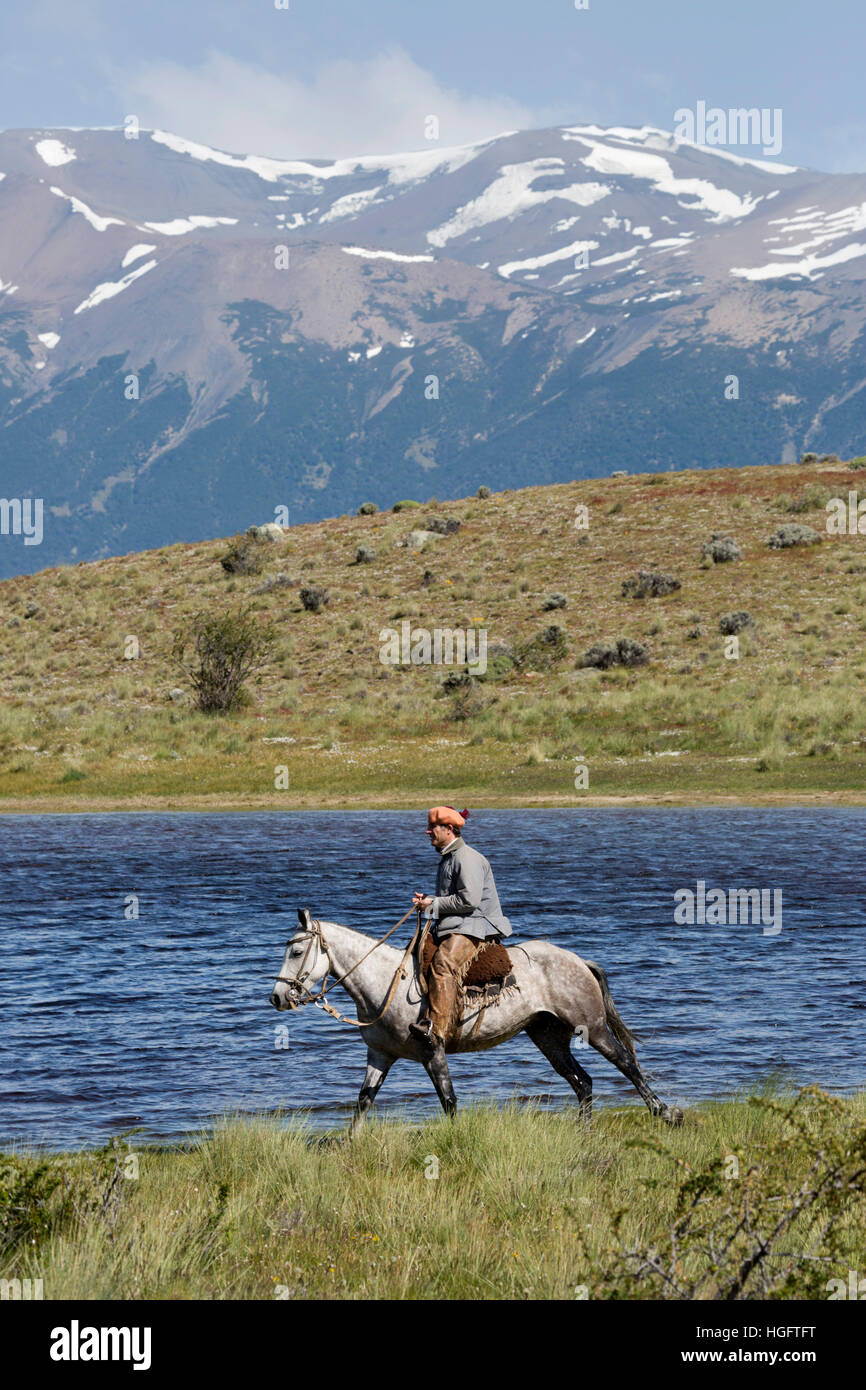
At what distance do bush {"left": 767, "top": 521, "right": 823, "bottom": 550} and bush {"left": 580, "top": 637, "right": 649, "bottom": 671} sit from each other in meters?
14.8

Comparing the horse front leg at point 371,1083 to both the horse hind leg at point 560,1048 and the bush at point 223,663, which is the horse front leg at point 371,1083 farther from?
the bush at point 223,663

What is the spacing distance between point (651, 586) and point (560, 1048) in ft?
A: 169

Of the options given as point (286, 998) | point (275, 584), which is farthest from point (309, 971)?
point (275, 584)

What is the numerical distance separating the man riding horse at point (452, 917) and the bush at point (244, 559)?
2481 inches

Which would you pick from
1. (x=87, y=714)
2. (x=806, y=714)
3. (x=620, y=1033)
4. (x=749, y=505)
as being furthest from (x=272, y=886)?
(x=749, y=505)

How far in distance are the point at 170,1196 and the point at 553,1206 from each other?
92.9 inches

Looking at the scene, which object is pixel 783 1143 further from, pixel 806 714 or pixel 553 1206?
pixel 806 714

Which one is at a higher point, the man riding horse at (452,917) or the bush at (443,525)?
the bush at (443,525)

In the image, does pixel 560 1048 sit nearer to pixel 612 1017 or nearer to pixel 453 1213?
pixel 612 1017

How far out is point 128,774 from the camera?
42594mm

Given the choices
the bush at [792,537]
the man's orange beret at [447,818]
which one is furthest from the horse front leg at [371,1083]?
the bush at [792,537]

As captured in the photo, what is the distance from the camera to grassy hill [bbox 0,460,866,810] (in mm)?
40594

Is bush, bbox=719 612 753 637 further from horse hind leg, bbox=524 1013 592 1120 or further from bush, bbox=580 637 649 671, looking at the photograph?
horse hind leg, bbox=524 1013 592 1120

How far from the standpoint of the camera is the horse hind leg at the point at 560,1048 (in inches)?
453
